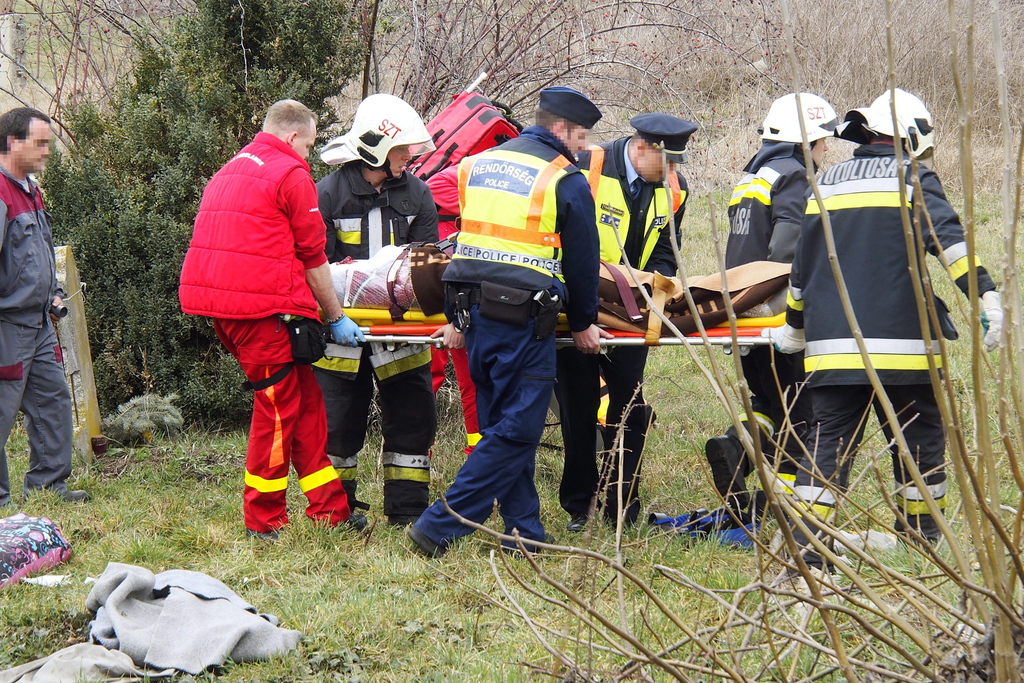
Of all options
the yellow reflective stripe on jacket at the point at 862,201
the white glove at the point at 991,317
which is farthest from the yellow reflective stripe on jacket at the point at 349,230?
the white glove at the point at 991,317

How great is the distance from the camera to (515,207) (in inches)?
161

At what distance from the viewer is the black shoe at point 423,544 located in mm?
4277

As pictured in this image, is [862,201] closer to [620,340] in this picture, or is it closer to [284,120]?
[620,340]

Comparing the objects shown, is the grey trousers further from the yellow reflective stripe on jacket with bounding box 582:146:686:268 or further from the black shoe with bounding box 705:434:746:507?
the black shoe with bounding box 705:434:746:507

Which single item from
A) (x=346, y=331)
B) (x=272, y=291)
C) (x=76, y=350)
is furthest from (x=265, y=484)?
(x=76, y=350)

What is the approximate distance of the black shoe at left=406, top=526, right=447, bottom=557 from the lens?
4.28 metres

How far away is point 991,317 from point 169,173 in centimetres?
478

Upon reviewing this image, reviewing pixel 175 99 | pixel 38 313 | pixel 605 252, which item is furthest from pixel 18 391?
pixel 605 252

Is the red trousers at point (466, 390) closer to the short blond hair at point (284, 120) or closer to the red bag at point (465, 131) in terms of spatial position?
the red bag at point (465, 131)

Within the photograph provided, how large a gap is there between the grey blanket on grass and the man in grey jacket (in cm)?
180

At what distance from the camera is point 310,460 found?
4.58 meters

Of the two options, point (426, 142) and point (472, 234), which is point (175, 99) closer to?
point (426, 142)

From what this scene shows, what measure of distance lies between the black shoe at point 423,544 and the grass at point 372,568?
0.08 meters

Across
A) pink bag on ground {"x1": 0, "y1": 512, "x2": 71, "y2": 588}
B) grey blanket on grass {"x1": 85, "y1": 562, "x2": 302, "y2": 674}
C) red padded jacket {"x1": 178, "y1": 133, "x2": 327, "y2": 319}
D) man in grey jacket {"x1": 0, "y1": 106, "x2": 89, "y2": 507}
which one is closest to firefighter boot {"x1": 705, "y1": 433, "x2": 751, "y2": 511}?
red padded jacket {"x1": 178, "y1": 133, "x2": 327, "y2": 319}
